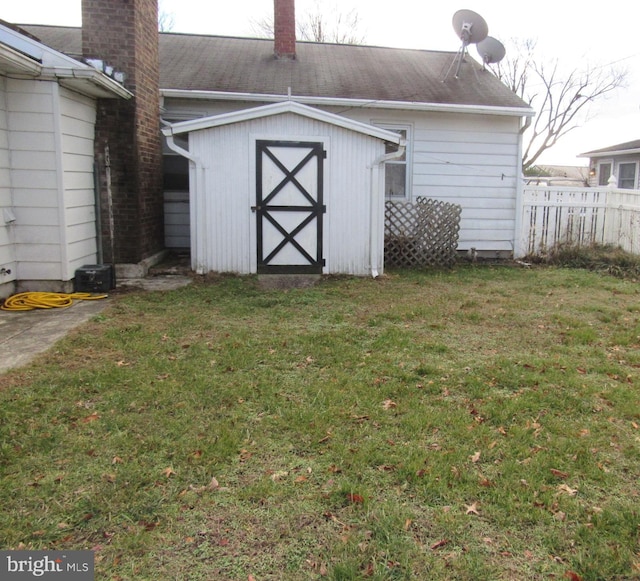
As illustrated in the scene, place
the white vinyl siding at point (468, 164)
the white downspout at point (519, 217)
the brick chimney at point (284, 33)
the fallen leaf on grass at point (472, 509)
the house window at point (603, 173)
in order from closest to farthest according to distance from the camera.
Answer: the fallen leaf on grass at point (472, 509)
the white vinyl siding at point (468, 164)
the white downspout at point (519, 217)
the brick chimney at point (284, 33)
the house window at point (603, 173)

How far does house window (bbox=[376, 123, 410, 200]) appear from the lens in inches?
415

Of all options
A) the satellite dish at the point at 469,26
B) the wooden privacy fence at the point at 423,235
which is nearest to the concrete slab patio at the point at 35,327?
the wooden privacy fence at the point at 423,235

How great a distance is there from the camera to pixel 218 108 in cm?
1012

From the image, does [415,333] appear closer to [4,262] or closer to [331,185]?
[331,185]

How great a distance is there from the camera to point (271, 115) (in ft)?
27.4

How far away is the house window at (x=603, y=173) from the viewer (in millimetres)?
21538

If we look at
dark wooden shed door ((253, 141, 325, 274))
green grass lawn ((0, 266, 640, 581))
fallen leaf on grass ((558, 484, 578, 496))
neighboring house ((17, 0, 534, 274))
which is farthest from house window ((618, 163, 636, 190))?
fallen leaf on grass ((558, 484, 578, 496))

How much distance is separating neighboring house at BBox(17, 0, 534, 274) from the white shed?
20 mm

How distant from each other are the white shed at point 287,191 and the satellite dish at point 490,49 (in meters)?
4.75

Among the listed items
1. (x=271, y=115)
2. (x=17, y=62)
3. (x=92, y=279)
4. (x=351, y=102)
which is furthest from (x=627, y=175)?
(x=17, y=62)

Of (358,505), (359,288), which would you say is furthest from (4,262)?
(358,505)

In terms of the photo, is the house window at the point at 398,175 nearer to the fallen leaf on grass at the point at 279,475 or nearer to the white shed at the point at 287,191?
A: the white shed at the point at 287,191

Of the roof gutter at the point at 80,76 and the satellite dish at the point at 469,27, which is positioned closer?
the roof gutter at the point at 80,76
